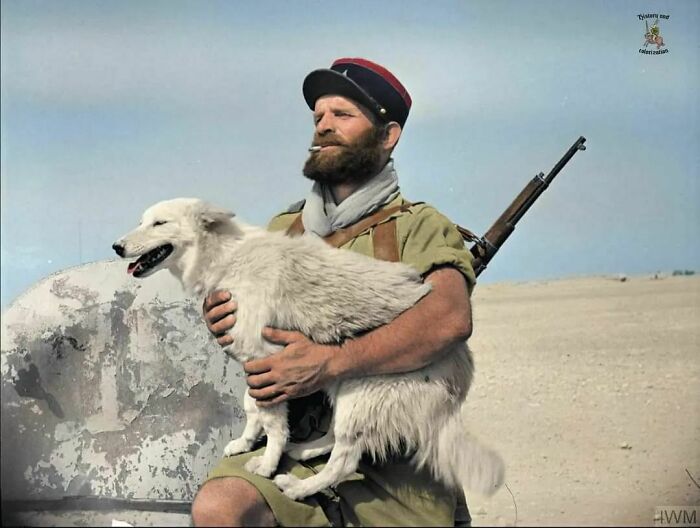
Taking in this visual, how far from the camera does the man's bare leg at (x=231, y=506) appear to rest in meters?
3.45

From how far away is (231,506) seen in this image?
3467 mm

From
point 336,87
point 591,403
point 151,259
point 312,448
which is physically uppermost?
point 336,87

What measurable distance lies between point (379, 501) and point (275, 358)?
2.40 ft

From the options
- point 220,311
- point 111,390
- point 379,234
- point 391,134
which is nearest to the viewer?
point 220,311

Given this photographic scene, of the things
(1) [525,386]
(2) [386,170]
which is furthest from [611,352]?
(2) [386,170]

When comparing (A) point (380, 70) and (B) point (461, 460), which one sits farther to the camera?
(A) point (380, 70)

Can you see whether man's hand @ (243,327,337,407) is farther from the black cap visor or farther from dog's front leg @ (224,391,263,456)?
the black cap visor

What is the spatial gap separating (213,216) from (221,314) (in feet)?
1.27

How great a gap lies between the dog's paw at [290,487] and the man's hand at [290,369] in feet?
0.94

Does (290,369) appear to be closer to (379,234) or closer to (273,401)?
(273,401)

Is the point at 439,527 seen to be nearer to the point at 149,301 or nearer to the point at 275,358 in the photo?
the point at 275,358

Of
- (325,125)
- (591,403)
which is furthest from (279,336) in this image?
(591,403)

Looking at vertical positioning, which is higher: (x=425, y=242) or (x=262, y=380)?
(x=425, y=242)

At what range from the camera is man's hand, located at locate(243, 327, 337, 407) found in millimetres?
3584
